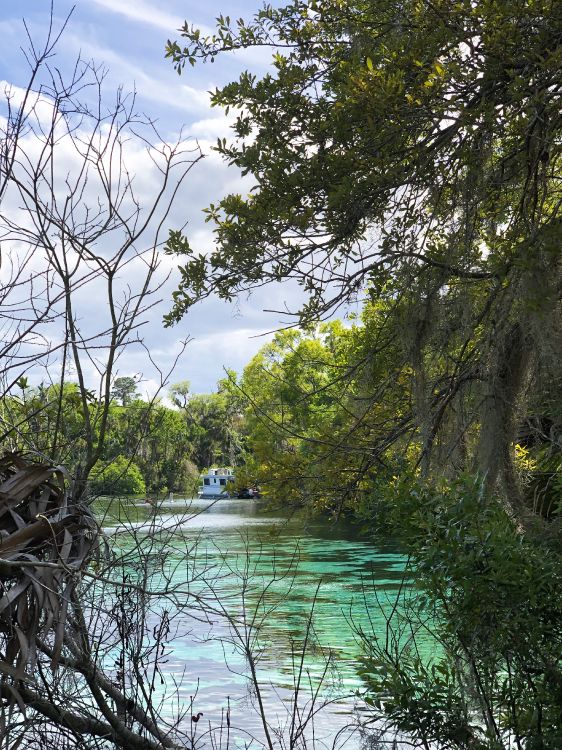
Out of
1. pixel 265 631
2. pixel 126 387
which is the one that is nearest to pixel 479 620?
pixel 126 387

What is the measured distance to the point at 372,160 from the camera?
4.07 m

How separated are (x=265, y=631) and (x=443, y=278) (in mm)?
6634

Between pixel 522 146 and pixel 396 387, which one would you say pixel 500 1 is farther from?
pixel 396 387

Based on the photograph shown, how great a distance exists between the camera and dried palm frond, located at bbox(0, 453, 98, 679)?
1.71m

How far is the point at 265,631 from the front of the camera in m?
9.81

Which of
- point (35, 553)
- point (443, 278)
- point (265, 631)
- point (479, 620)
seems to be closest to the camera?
point (35, 553)

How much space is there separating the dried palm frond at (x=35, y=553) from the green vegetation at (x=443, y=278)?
59.5 inches

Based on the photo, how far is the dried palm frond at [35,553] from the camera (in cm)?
171

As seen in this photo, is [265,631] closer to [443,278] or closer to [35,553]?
[443,278]

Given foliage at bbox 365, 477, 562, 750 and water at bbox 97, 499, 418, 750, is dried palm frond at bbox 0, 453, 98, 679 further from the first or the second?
foliage at bbox 365, 477, 562, 750

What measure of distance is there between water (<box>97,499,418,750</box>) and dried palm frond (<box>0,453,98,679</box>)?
0.28m

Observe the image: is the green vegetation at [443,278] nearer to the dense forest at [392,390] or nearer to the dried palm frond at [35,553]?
the dense forest at [392,390]

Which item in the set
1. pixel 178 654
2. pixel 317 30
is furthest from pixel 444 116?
pixel 178 654

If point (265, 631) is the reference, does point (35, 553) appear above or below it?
above
